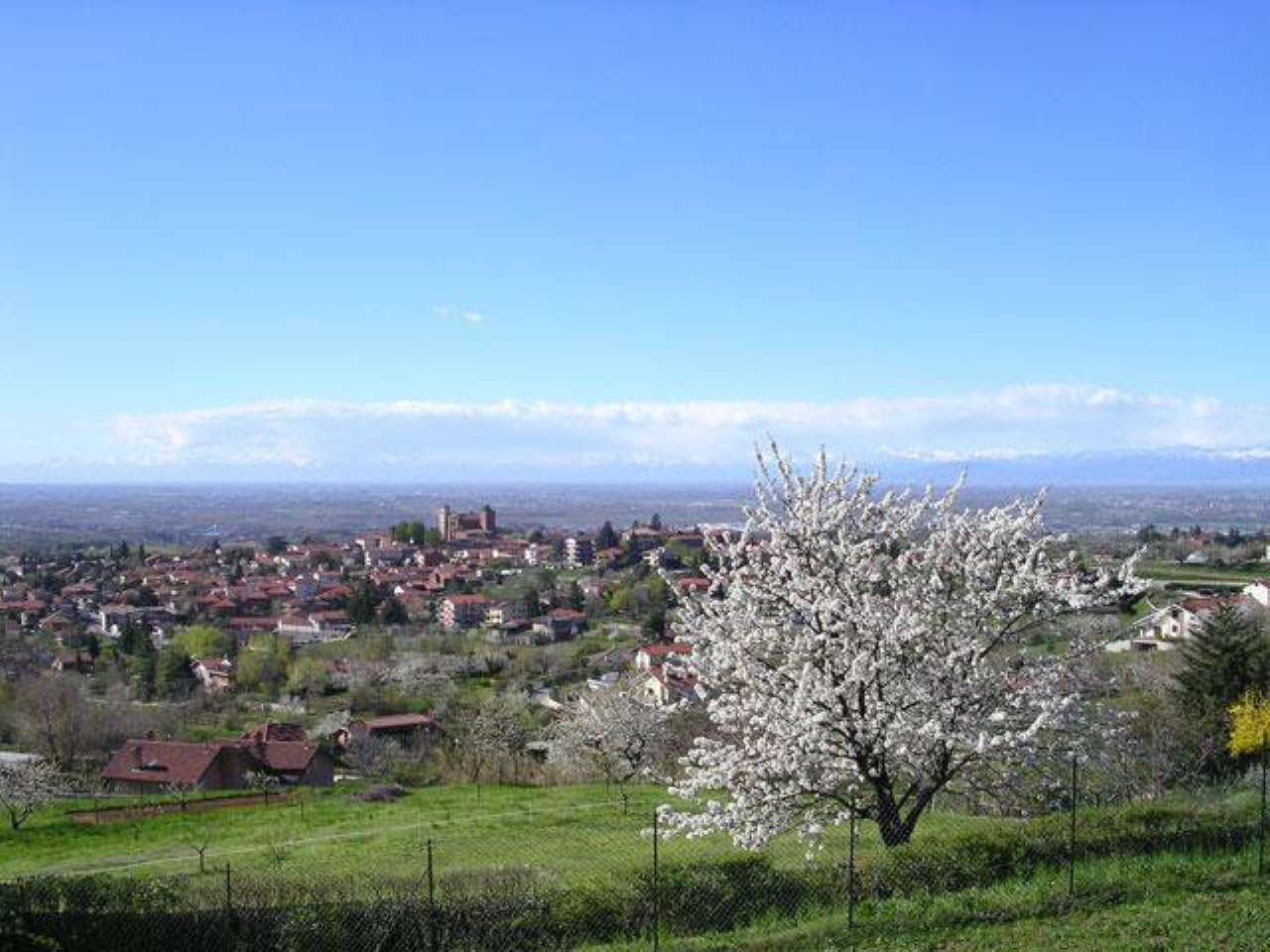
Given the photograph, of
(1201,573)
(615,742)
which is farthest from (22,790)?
(1201,573)

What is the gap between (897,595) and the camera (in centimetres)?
1323

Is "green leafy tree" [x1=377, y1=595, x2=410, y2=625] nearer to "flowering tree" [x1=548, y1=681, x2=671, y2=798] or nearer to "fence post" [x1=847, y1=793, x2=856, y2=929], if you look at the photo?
"flowering tree" [x1=548, y1=681, x2=671, y2=798]

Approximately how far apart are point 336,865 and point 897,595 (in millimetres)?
12671

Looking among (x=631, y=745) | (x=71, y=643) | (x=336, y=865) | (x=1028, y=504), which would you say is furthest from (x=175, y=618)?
(x=1028, y=504)

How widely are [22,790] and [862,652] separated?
28.0m

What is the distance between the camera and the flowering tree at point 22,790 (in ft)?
104

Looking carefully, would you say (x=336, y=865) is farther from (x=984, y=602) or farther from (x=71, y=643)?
(x=71, y=643)

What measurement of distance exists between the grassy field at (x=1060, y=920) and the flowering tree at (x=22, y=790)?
26.9 metres

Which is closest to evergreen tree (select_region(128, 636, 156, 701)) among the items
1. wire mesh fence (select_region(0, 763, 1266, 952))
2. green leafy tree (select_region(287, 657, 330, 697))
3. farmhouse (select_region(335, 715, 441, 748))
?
green leafy tree (select_region(287, 657, 330, 697))

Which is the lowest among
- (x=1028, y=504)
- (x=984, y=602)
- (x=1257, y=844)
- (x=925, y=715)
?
(x=1257, y=844)

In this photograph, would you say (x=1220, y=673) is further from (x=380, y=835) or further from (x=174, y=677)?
(x=174, y=677)

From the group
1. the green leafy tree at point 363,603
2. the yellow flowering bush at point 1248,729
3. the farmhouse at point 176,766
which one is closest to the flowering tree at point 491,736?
the farmhouse at point 176,766

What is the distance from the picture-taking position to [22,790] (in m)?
31.8

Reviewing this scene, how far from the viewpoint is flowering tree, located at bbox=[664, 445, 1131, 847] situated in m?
12.8
